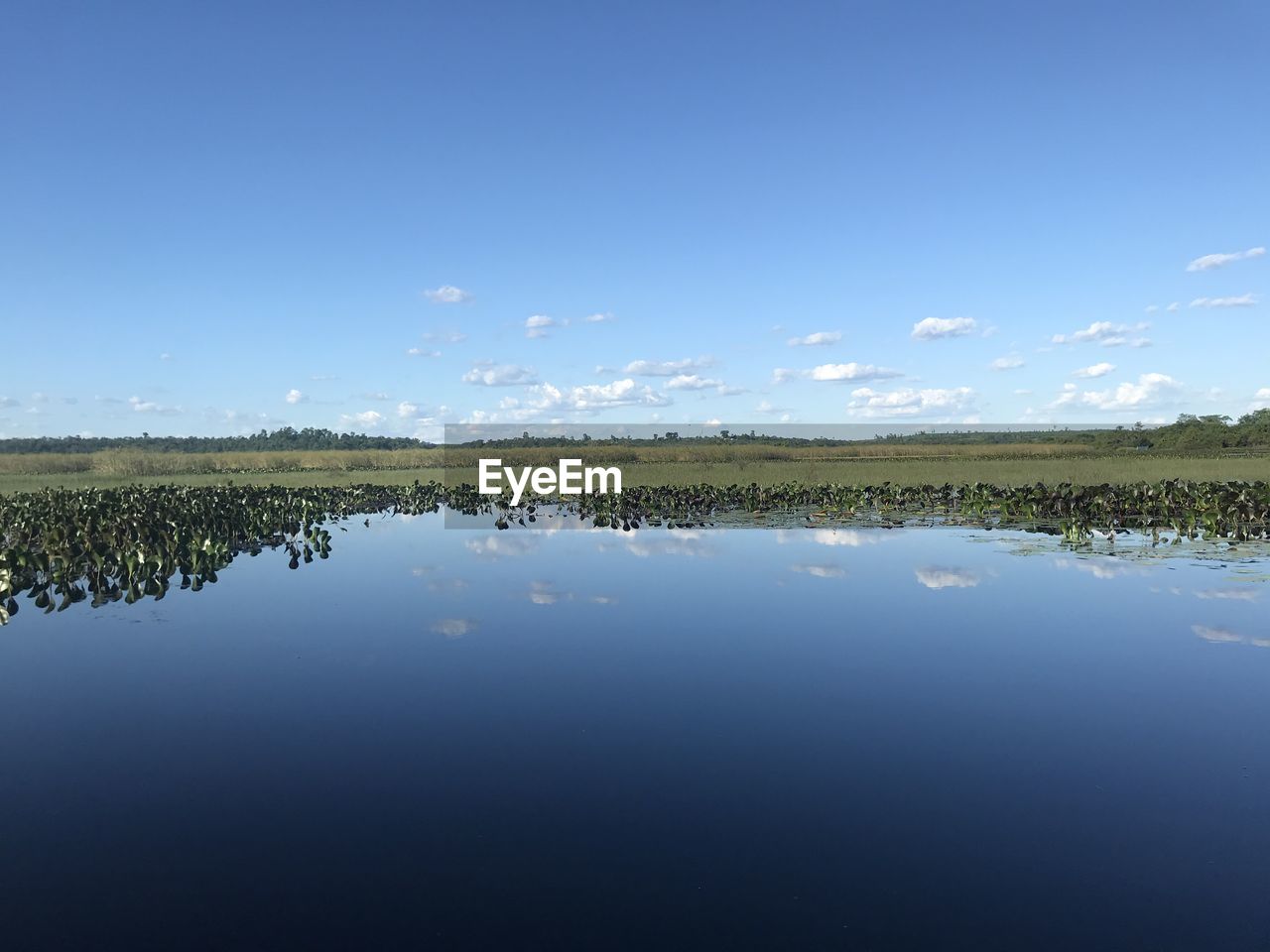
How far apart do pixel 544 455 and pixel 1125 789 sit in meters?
52.1

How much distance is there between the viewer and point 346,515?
90.9 ft

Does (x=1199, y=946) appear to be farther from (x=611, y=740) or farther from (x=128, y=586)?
(x=128, y=586)

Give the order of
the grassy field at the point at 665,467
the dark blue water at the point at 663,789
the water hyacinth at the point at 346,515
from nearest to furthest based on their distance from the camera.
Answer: the dark blue water at the point at 663,789 → the water hyacinth at the point at 346,515 → the grassy field at the point at 665,467

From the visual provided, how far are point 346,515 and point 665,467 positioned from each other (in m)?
20.6

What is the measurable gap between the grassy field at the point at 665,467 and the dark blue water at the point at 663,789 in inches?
971

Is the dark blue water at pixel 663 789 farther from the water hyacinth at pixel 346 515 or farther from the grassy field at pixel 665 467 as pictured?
the grassy field at pixel 665 467

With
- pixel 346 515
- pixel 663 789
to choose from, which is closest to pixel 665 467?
pixel 346 515

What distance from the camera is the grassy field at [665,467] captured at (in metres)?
35.8

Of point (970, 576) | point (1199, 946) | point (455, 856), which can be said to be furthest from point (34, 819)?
point (970, 576)

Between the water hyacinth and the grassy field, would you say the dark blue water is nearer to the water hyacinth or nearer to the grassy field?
the water hyacinth

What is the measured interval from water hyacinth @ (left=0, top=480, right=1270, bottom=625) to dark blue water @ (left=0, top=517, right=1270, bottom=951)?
6.77m

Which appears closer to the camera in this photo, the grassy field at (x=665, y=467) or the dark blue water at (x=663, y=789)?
the dark blue water at (x=663, y=789)

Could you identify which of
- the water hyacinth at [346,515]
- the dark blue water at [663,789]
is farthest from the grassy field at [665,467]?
the dark blue water at [663,789]

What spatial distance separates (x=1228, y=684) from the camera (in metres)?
7.59
